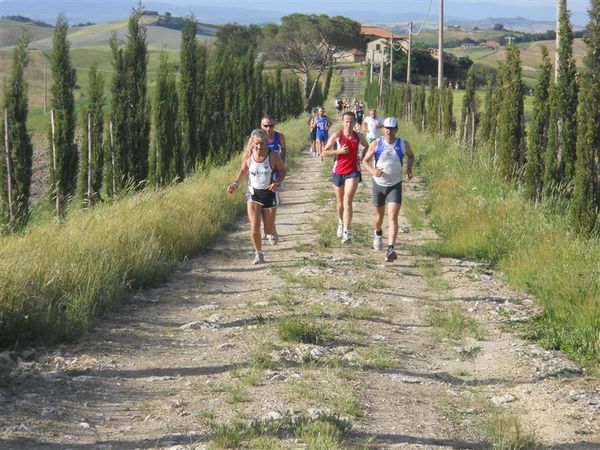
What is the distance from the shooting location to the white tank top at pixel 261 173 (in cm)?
1212

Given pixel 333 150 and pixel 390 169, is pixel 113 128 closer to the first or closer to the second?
pixel 333 150

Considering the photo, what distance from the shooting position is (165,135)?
24.7 metres

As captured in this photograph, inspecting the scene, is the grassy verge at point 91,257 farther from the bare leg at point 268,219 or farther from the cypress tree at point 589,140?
the cypress tree at point 589,140

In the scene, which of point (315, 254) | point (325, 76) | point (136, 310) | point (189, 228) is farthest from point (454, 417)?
point (325, 76)

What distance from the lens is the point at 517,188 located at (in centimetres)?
1745

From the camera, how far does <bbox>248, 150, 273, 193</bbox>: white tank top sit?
39.8 ft

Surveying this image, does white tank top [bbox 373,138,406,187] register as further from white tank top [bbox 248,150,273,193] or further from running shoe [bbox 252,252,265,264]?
running shoe [bbox 252,252,265,264]

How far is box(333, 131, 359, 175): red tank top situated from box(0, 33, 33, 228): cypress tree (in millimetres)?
8112

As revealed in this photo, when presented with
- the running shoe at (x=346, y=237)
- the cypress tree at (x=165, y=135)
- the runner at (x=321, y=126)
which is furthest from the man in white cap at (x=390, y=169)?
the runner at (x=321, y=126)

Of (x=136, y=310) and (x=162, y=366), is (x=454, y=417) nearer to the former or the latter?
(x=162, y=366)

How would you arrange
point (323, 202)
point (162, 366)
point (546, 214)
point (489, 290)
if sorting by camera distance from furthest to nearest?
point (323, 202) < point (546, 214) < point (489, 290) < point (162, 366)

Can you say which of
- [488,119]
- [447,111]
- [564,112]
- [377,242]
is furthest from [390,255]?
[447,111]

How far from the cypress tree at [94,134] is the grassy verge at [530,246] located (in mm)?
7635

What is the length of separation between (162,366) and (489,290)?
464 cm
